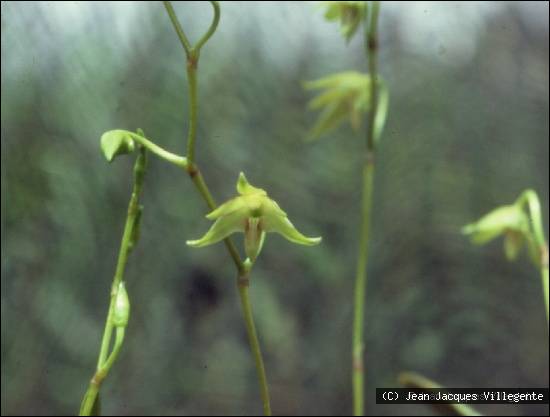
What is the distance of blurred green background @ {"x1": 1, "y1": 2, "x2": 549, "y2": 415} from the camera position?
727 millimetres

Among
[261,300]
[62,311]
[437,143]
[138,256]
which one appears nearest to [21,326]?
[62,311]

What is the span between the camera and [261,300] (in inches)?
30.6

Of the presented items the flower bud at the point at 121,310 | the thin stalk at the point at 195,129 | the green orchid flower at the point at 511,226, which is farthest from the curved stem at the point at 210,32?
the green orchid flower at the point at 511,226

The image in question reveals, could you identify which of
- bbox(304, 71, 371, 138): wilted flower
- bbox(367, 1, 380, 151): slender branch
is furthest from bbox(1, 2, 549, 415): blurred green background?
bbox(367, 1, 380, 151): slender branch

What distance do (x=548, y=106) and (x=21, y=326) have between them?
0.73 metres

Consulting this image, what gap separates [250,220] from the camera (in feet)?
1.37

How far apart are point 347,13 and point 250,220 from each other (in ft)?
0.77

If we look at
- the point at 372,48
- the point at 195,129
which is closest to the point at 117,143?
the point at 195,129

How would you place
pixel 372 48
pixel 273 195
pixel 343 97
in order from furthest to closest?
pixel 273 195
pixel 343 97
pixel 372 48

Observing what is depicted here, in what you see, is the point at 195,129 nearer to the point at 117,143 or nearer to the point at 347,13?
the point at 117,143

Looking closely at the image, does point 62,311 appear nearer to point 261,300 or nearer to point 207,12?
point 261,300

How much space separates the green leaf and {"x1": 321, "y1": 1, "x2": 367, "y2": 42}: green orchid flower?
260 millimetres

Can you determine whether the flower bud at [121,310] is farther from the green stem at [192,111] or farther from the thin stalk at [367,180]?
the thin stalk at [367,180]

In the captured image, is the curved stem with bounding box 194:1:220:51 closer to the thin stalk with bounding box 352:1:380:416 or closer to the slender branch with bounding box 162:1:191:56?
the slender branch with bounding box 162:1:191:56
